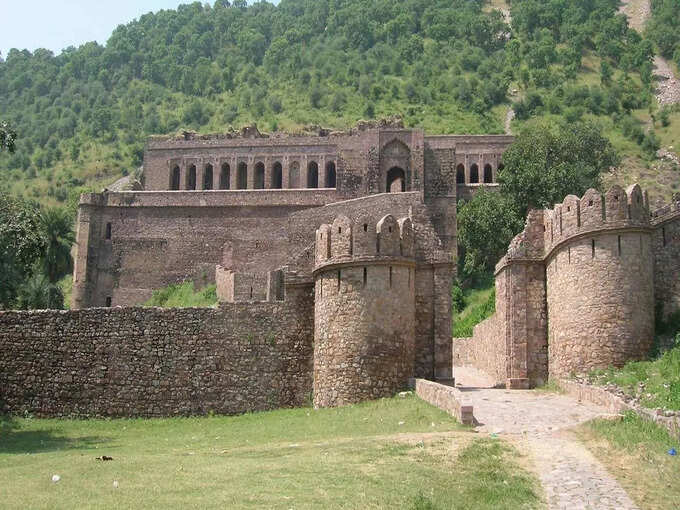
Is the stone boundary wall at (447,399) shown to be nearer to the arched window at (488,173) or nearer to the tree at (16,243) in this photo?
the tree at (16,243)

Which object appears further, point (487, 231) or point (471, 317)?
point (487, 231)

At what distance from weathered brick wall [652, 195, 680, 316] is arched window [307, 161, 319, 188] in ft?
132

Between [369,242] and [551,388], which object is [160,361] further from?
[551,388]

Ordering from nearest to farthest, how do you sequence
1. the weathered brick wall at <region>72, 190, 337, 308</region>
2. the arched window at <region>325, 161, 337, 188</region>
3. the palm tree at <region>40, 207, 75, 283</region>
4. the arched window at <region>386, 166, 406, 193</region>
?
the palm tree at <region>40, 207, 75, 283</region> → the weathered brick wall at <region>72, 190, 337, 308</region> → the arched window at <region>386, 166, 406, 193</region> → the arched window at <region>325, 161, 337, 188</region>

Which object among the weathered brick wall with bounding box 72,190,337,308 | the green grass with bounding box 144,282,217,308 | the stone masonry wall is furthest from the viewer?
the weathered brick wall with bounding box 72,190,337,308

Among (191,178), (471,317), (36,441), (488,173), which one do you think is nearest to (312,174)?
(191,178)

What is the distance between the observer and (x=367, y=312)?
71.3 ft

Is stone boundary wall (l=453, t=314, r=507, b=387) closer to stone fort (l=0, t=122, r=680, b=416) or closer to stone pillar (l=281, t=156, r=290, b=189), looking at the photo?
stone fort (l=0, t=122, r=680, b=416)

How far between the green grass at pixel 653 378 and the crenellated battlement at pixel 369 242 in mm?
5566

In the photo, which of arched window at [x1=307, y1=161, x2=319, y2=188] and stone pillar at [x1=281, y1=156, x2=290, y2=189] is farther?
arched window at [x1=307, y1=161, x2=319, y2=188]

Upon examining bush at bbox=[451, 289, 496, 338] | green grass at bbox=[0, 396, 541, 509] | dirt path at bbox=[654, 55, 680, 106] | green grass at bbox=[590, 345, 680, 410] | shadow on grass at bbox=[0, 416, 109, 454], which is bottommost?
shadow on grass at bbox=[0, 416, 109, 454]

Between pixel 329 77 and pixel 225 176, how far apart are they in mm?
82299

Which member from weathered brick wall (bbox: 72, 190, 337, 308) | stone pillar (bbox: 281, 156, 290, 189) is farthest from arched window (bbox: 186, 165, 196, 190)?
weathered brick wall (bbox: 72, 190, 337, 308)

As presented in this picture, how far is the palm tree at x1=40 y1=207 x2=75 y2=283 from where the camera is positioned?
51.2 metres
